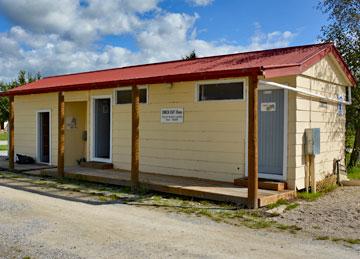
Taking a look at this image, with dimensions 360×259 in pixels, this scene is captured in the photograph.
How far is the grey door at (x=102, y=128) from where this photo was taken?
1271 centimetres

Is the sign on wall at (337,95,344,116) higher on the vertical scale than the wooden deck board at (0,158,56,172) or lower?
higher

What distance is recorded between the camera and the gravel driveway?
199 inches

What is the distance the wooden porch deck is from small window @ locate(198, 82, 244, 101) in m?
1.89

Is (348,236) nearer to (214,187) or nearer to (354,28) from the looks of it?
(214,187)

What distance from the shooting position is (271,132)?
9.28m

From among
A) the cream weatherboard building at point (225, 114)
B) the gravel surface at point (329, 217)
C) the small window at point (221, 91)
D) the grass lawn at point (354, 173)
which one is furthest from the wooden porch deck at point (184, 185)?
the grass lawn at point (354, 173)

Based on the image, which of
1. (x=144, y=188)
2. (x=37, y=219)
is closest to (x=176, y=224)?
(x=37, y=219)

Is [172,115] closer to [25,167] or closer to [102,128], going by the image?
[102,128]

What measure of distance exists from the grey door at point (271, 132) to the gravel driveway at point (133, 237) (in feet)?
9.70

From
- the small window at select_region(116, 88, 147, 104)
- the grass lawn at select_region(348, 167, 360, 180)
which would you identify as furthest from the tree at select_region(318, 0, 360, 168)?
the small window at select_region(116, 88, 147, 104)

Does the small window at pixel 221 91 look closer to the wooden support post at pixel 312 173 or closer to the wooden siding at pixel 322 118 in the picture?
the wooden siding at pixel 322 118

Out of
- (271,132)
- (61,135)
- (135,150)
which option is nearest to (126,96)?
(61,135)

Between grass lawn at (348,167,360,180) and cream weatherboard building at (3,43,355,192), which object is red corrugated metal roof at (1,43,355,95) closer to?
cream weatherboard building at (3,43,355,192)

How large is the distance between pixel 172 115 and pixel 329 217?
4.69 metres
